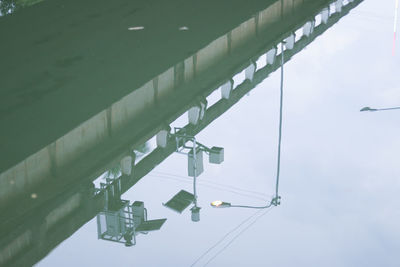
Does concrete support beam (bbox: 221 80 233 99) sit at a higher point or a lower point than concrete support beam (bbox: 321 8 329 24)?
lower

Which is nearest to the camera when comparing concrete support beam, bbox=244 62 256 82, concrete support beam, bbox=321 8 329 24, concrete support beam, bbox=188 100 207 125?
concrete support beam, bbox=188 100 207 125

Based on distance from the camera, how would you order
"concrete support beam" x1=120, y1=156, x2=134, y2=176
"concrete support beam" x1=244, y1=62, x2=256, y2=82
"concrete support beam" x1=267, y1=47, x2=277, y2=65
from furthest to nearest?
"concrete support beam" x1=267, y1=47, x2=277, y2=65
"concrete support beam" x1=244, y1=62, x2=256, y2=82
"concrete support beam" x1=120, y1=156, x2=134, y2=176

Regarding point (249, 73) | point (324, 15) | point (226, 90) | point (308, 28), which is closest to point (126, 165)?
point (226, 90)

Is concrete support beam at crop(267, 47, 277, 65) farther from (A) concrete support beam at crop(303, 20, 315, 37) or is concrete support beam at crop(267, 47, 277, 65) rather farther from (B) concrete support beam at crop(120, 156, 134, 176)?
(B) concrete support beam at crop(120, 156, 134, 176)

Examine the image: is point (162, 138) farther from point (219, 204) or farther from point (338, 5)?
point (338, 5)

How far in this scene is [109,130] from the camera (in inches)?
683

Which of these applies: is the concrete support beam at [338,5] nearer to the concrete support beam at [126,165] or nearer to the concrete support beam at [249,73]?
the concrete support beam at [249,73]

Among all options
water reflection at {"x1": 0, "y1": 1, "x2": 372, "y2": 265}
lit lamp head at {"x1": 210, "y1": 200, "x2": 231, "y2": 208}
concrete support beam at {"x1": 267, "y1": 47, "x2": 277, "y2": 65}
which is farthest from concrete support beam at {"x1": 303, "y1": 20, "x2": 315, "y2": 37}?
lit lamp head at {"x1": 210, "y1": 200, "x2": 231, "y2": 208}

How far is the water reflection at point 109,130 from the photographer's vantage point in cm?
1372

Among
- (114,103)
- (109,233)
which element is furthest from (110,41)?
(109,233)

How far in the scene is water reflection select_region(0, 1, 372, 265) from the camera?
1372 centimetres

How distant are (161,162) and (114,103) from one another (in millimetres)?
2072

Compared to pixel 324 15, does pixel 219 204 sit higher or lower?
lower

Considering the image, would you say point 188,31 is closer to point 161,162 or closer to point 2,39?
point 2,39
